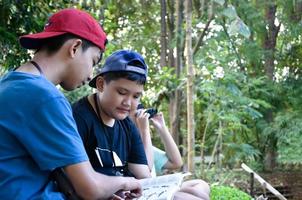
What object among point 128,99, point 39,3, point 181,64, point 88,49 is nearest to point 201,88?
point 181,64

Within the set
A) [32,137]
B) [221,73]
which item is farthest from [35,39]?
[221,73]

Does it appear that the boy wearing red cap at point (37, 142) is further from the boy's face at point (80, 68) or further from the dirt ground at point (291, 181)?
the dirt ground at point (291, 181)

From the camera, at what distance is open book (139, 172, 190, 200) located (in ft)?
4.21

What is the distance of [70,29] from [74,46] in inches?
2.0

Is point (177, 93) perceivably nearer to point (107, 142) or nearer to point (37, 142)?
point (107, 142)

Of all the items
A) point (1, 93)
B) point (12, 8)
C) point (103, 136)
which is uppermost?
point (12, 8)

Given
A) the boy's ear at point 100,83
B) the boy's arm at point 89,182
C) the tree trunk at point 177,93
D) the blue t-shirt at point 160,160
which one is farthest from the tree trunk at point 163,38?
the boy's arm at point 89,182

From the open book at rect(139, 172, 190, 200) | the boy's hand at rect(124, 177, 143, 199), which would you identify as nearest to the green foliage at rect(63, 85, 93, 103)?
the open book at rect(139, 172, 190, 200)

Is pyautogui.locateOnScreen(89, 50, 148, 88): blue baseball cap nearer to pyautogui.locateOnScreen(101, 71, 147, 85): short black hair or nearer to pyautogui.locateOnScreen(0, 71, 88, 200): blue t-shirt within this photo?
pyautogui.locateOnScreen(101, 71, 147, 85): short black hair

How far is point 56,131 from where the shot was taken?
3.58 feet

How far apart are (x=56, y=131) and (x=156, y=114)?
1.44 metres

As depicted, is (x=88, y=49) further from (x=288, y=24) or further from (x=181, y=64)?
(x=288, y=24)

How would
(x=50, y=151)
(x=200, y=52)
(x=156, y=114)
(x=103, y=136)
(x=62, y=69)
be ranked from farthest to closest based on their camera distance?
(x=200, y=52) → (x=156, y=114) → (x=103, y=136) → (x=62, y=69) → (x=50, y=151)

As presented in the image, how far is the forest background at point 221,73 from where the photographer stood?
17.9 ft
